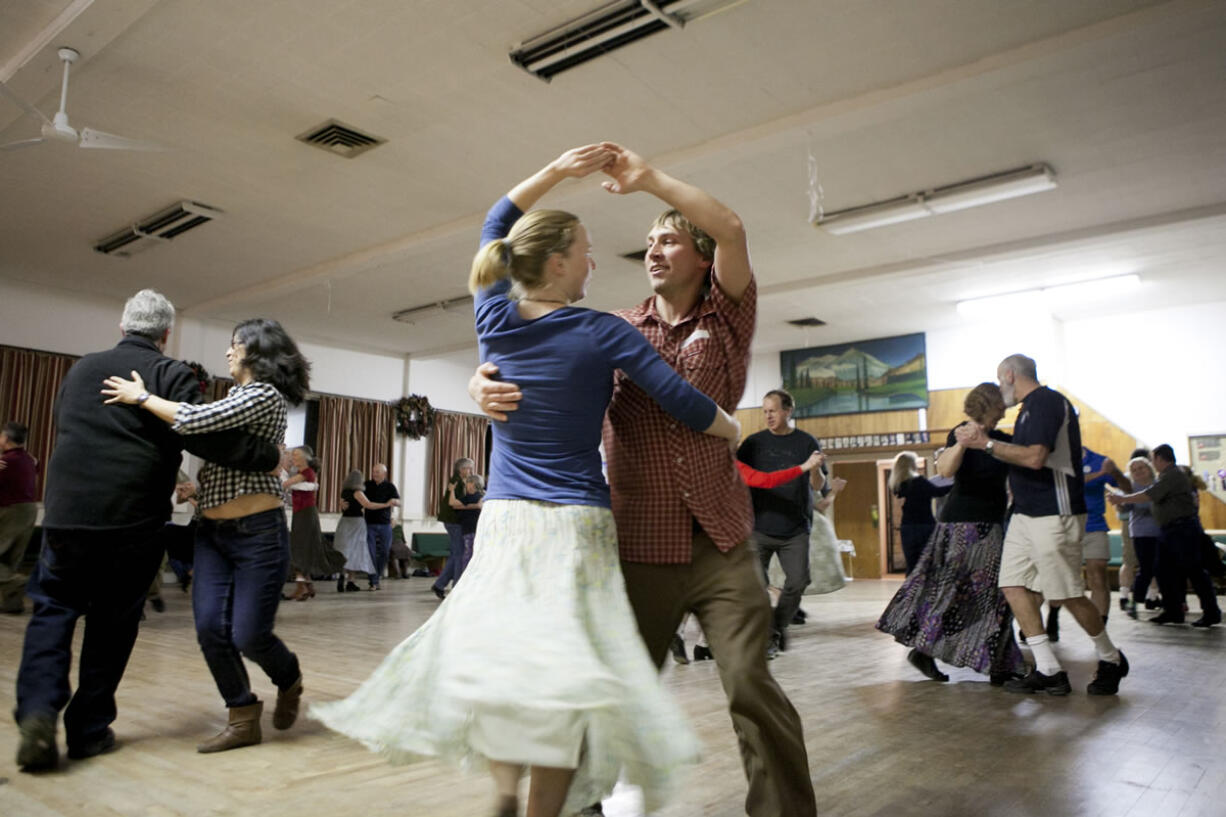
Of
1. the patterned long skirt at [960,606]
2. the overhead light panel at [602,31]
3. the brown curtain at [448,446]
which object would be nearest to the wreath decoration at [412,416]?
the brown curtain at [448,446]

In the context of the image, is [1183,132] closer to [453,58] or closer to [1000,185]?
[1000,185]

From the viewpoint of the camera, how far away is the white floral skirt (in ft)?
4.01

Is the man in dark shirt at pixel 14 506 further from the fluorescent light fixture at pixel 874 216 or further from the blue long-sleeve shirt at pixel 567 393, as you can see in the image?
the fluorescent light fixture at pixel 874 216

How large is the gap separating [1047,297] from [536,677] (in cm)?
1234

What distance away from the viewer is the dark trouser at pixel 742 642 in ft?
5.17

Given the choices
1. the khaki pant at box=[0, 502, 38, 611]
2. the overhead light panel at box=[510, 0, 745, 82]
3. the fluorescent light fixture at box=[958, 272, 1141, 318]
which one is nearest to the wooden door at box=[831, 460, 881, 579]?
the fluorescent light fixture at box=[958, 272, 1141, 318]

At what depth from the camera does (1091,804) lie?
2.17m

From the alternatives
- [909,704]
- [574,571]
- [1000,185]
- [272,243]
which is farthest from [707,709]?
[272,243]

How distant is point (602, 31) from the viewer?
524 centimetres

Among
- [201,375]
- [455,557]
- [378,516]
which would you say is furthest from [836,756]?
[201,375]

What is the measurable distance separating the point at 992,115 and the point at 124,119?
640 centimetres

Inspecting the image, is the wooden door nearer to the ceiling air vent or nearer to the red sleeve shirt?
the ceiling air vent

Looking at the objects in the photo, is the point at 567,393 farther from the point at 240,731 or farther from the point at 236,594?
the point at 240,731

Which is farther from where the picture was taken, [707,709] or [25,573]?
[25,573]
